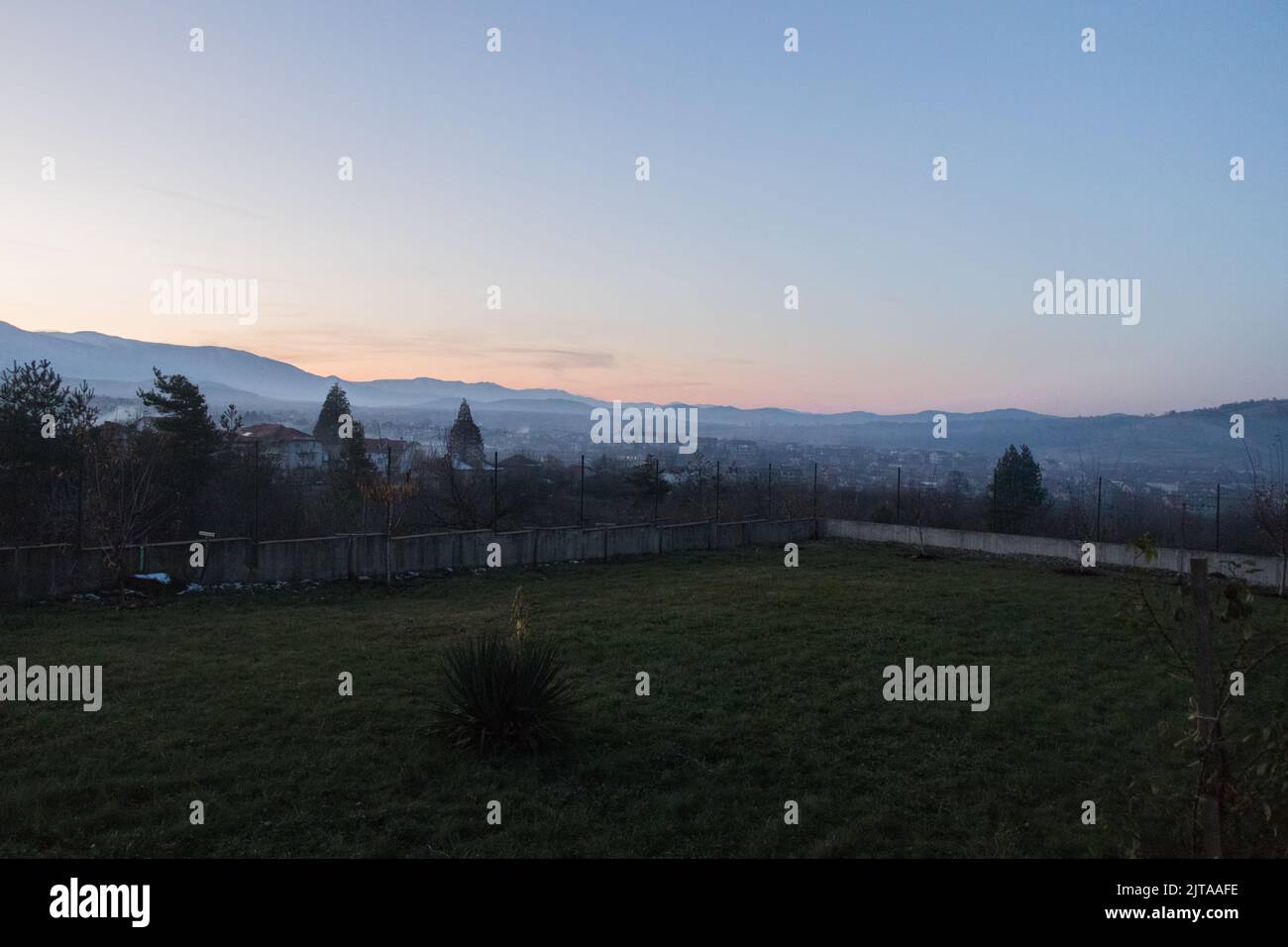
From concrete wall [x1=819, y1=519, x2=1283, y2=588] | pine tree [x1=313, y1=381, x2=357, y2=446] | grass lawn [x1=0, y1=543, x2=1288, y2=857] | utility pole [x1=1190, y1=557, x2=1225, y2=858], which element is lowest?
grass lawn [x1=0, y1=543, x2=1288, y2=857]

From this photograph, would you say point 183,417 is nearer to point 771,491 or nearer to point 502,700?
point 771,491

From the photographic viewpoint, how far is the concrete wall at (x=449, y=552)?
11.8 m

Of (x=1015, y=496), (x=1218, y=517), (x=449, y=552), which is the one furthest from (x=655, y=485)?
(x=1218, y=517)

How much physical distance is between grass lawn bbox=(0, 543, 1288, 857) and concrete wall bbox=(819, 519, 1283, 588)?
4.30m

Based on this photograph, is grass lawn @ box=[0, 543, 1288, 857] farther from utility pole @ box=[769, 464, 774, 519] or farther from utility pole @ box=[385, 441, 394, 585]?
utility pole @ box=[769, 464, 774, 519]

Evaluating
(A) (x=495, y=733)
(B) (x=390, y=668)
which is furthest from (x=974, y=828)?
(B) (x=390, y=668)

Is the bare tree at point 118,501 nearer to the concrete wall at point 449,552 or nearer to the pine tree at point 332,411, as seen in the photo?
the concrete wall at point 449,552

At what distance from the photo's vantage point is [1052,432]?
132 ft

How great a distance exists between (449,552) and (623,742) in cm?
1038

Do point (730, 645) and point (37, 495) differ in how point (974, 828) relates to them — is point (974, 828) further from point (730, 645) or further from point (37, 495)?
point (37, 495)

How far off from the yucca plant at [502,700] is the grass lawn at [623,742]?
19cm

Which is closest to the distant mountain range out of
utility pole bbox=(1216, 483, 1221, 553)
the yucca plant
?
utility pole bbox=(1216, 483, 1221, 553)

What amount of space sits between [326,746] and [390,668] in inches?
95.3

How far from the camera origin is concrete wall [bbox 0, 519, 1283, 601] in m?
11.8
